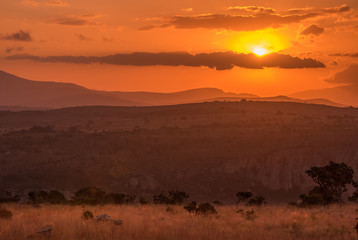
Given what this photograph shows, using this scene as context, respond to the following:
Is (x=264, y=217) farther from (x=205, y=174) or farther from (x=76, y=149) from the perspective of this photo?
(x=76, y=149)

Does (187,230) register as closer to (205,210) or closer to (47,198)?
(205,210)

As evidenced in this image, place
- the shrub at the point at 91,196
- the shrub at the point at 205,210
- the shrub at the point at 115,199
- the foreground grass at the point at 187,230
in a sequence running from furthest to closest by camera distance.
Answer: the shrub at the point at 115,199 < the shrub at the point at 91,196 < the shrub at the point at 205,210 < the foreground grass at the point at 187,230

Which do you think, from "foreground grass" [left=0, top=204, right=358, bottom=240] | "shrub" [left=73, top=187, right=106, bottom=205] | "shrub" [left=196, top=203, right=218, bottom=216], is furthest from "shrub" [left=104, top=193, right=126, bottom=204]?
"foreground grass" [left=0, top=204, right=358, bottom=240]

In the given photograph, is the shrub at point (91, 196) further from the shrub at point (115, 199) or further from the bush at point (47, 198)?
the bush at point (47, 198)

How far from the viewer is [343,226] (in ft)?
49.9

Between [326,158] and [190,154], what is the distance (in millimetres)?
17291

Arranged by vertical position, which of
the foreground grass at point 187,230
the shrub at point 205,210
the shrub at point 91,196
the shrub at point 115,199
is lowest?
the shrub at point 115,199

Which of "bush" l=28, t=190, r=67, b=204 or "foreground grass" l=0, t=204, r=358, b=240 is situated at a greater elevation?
"foreground grass" l=0, t=204, r=358, b=240

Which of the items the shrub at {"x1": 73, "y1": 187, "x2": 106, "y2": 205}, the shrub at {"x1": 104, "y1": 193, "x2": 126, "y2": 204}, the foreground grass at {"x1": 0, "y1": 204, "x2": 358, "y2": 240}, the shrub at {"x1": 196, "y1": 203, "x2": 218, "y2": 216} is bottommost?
the shrub at {"x1": 104, "y1": 193, "x2": 126, "y2": 204}

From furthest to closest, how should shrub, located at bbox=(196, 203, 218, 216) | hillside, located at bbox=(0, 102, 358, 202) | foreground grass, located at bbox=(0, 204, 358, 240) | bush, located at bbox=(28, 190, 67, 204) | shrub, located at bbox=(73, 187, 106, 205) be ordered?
hillside, located at bbox=(0, 102, 358, 202)
bush, located at bbox=(28, 190, 67, 204)
shrub, located at bbox=(73, 187, 106, 205)
shrub, located at bbox=(196, 203, 218, 216)
foreground grass, located at bbox=(0, 204, 358, 240)

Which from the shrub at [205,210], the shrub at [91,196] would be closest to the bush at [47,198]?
the shrub at [91,196]

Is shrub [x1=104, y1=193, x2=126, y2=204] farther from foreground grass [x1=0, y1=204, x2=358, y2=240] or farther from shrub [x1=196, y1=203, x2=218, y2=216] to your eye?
foreground grass [x1=0, y1=204, x2=358, y2=240]

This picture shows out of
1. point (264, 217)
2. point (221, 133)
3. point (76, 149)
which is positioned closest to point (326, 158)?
point (221, 133)

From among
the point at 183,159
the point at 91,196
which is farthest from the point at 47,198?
the point at 183,159
